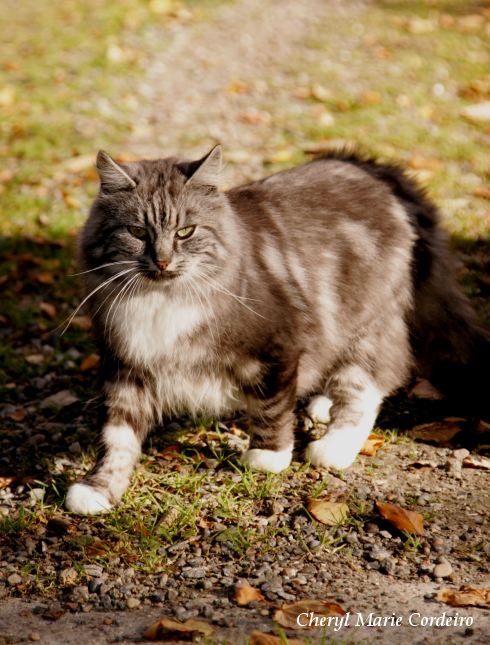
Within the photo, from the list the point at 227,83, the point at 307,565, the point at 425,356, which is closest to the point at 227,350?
the point at 307,565

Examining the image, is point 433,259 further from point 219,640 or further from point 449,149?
point 449,149

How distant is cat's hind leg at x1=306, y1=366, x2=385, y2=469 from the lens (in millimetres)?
3436

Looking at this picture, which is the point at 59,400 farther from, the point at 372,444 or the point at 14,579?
the point at 372,444

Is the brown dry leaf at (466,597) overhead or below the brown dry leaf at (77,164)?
below

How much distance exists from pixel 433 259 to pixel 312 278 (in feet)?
2.09

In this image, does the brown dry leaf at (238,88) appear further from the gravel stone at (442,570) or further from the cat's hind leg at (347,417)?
the gravel stone at (442,570)

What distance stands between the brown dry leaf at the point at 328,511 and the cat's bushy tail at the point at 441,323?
3.14ft

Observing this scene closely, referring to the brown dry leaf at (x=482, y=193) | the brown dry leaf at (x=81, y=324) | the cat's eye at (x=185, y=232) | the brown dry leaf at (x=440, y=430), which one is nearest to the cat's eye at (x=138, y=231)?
the cat's eye at (x=185, y=232)

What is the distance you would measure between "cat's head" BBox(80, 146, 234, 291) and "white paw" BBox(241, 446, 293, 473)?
75 centimetres

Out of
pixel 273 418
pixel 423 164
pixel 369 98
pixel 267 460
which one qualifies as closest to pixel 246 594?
pixel 267 460

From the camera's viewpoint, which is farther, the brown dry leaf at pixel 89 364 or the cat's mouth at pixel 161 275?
the brown dry leaf at pixel 89 364

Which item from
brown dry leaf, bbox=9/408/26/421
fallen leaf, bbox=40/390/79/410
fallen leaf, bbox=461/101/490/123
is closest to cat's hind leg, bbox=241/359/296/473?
fallen leaf, bbox=40/390/79/410

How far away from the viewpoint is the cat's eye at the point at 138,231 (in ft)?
10.3

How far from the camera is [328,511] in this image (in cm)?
310
